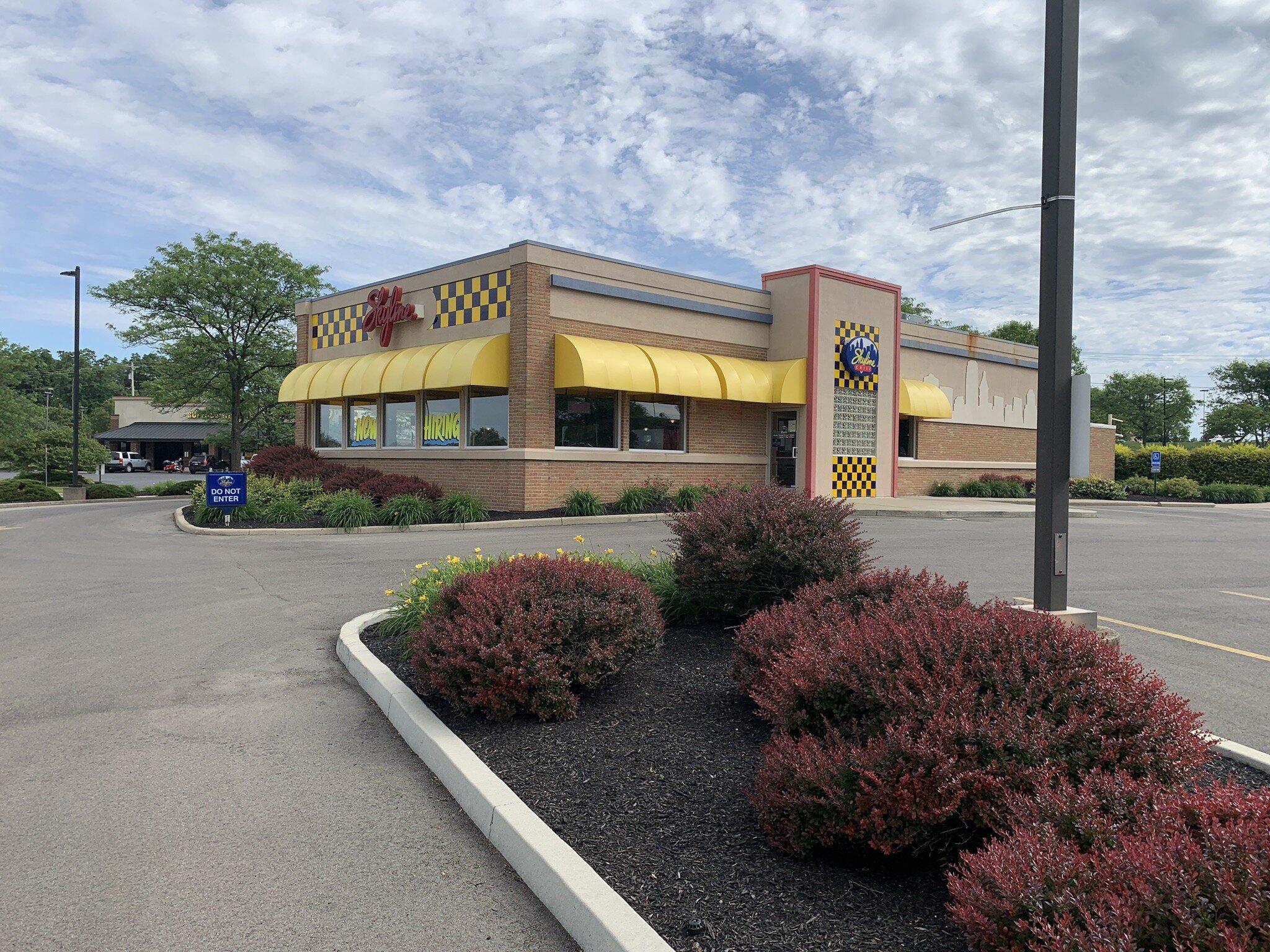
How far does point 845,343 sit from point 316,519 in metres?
15.1

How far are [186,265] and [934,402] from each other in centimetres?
2620

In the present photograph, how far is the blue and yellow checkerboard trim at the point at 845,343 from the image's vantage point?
80.7ft

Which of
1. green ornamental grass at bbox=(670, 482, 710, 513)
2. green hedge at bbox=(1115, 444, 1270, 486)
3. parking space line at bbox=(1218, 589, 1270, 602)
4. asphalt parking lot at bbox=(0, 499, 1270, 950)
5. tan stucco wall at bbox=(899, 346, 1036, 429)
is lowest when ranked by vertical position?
asphalt parking lot at bbox=(0, 499, 1270, 950)

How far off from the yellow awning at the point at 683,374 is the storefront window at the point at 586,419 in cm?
130

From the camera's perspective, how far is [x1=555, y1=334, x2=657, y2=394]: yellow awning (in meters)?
19.4

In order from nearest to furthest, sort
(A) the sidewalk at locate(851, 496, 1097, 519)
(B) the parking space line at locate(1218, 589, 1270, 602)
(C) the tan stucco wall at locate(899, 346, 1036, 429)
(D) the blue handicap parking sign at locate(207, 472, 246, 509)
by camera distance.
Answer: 1. (B) the parking space line at locate(1218, 589, 1270, 602)
2. (D) the blue handicap parking sign at locate(207, 472, 246, 509)
3. (A) the sidewalk at locate(851, 496, 1097, 519)
4. (C) the tan stucco wall at locate(899, 346, 1036, 429)

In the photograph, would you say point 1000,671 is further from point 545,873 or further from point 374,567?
point 374,567

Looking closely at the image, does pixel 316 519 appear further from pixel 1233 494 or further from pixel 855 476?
pixel 1233 494

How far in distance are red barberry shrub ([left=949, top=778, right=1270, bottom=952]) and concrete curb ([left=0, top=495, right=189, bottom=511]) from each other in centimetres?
2903

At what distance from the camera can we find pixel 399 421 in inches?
931

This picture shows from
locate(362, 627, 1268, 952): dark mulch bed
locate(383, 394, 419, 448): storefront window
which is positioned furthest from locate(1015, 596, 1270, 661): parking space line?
locate(383, 394, 419, 448): storefront window

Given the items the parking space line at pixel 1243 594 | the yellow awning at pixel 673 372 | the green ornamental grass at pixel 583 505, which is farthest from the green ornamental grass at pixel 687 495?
the parking space line at pixel 1243 594

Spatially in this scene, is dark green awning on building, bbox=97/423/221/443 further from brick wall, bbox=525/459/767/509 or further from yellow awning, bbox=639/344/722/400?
yellow awning, bbox=639/344/722/400

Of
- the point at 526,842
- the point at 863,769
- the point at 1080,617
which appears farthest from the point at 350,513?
the point at 863,769
